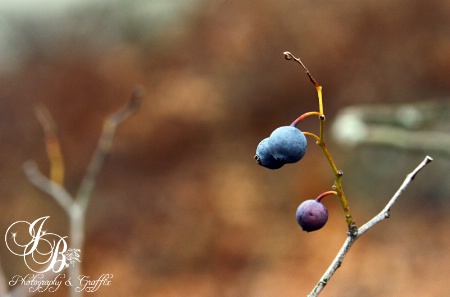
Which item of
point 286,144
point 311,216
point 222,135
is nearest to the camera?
point 286,144

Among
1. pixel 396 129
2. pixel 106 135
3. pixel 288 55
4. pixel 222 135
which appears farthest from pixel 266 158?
pixel 222 135

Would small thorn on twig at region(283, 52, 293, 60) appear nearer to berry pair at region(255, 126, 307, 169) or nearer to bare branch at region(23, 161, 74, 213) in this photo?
berry pair at region(255, 126, 307, 169)

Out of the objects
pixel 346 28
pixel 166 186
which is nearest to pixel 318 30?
pixel 346 28

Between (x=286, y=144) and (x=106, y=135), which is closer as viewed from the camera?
(x=286, y=144)

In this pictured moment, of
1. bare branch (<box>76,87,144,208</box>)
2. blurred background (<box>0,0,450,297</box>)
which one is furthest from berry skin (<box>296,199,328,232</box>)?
blurred background (<box>0,0,450,297</box>)

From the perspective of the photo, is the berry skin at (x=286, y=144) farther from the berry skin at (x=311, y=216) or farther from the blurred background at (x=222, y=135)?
the blurred background at (x=222, y=135)

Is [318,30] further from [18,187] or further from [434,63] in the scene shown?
[18,187]

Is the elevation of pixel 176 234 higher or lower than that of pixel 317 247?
lower

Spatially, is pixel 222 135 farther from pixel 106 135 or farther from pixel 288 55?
pixel 288 55
